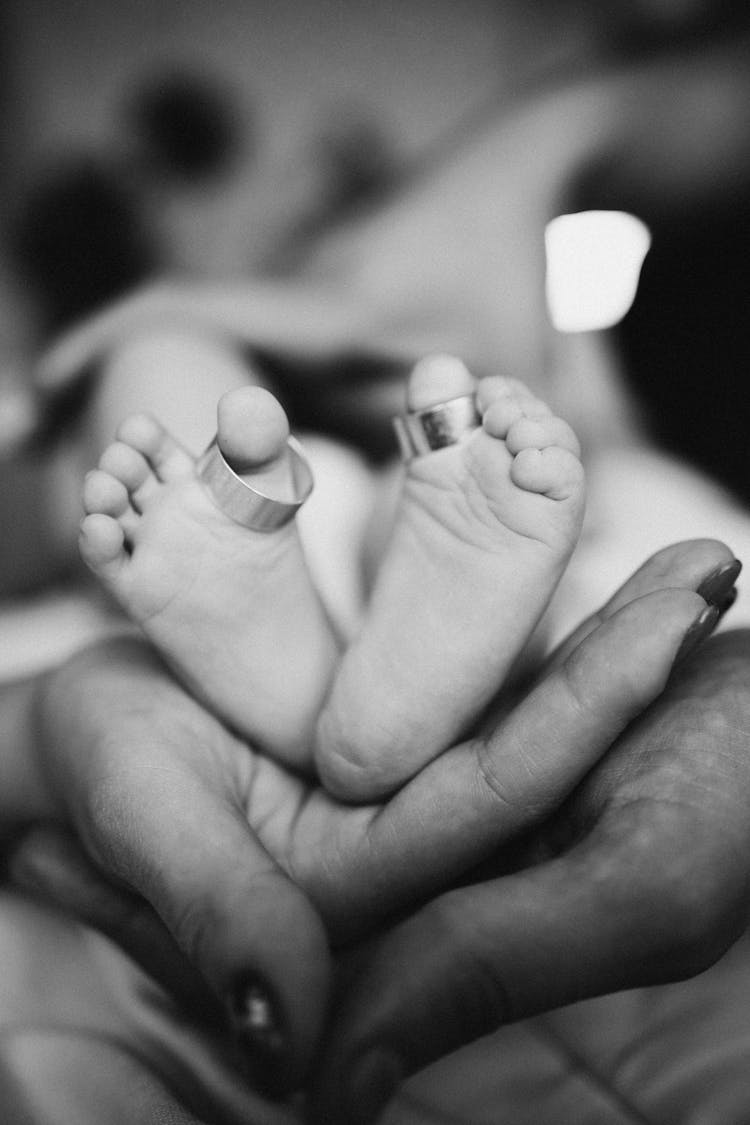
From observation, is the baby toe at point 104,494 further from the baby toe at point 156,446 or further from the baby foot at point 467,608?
the baby foot at point 467,608

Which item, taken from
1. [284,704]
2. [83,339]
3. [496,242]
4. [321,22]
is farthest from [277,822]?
[321,22]

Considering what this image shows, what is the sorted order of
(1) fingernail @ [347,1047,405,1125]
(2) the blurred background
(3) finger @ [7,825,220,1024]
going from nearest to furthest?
(1) fingernail @ [347,1047,405,1125] < (3) finger @ [7,825,220,1024] < (2) the blurred background

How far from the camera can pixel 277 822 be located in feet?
1.50

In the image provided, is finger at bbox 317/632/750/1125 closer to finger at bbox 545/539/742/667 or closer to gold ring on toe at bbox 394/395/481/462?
finger at bbox 545/539/742/667

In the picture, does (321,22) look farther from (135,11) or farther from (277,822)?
(277,822)

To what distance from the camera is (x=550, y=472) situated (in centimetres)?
42

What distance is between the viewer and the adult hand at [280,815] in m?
0.31

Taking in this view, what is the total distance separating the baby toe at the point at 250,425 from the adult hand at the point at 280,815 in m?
0.13

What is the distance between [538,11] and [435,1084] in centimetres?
116

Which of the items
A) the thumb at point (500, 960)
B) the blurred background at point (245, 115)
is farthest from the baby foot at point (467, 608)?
the blurred background at point (245, 115)

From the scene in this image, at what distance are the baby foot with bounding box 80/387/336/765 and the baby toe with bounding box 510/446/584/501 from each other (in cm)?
12

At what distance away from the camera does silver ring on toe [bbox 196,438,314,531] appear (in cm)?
45

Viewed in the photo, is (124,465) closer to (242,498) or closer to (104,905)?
(242,498)

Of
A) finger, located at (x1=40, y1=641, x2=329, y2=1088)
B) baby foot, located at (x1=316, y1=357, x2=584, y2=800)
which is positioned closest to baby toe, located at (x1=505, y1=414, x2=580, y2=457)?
baby foot, located at (x1=316, y1=357, x2=584, y2=800)
